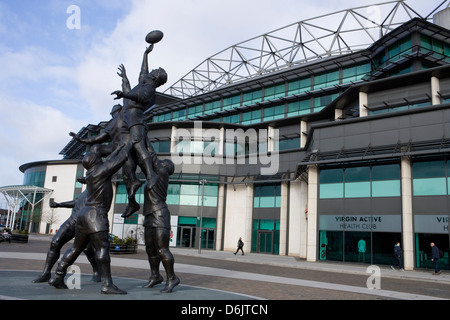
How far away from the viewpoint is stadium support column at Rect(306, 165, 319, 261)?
83.8 feet

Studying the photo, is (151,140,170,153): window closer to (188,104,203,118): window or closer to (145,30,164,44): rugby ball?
(188,104,203,118): window

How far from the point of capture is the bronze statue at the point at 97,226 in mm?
8211

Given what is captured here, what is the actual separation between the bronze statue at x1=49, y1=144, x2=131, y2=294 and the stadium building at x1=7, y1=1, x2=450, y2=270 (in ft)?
12.4

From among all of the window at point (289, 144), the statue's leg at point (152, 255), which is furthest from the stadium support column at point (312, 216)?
the statue's leg at point (152, 255)

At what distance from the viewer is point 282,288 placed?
11977 mm

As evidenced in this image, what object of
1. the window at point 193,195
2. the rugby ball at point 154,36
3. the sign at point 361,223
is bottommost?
the sign at point 361,223

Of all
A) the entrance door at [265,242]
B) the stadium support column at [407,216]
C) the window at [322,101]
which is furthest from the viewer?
the window at [322,101]

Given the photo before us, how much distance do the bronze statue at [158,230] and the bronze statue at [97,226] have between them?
3.32 ft

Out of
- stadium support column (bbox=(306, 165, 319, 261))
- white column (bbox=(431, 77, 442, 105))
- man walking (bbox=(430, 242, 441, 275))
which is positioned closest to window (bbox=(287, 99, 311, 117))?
stadium support column (bbox=(306, 165, 319, 261))

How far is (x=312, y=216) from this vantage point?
25.9 meters

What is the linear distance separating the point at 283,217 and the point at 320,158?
9816mm

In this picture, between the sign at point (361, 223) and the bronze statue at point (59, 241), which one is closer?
the bronze statue at point (59, 241)

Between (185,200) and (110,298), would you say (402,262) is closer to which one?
(110,298)

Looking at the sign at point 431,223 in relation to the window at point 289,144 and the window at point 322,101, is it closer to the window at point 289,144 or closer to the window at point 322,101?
the window at point 289,144
